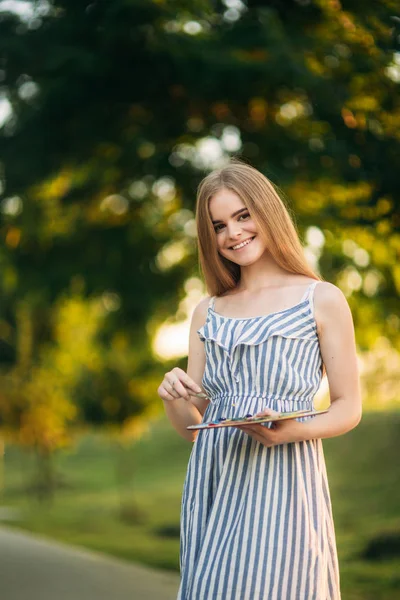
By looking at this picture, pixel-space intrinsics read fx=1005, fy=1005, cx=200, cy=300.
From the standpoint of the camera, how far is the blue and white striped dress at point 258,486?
2.35 m

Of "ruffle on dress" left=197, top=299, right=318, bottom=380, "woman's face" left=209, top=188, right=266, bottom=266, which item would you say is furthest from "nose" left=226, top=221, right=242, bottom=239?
"ruffle on dress" left=197, top=299, right=318, bottom=380

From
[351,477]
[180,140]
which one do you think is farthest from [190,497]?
[351,477]

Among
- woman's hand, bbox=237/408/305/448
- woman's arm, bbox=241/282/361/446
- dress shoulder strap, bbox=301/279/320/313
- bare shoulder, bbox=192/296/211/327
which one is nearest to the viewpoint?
woman's hand, bbox=237/408/305/448

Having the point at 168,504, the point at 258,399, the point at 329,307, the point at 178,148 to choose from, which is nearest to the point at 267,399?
the point at 258,399

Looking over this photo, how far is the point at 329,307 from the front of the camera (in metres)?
2.54

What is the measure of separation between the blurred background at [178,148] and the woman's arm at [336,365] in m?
2.44

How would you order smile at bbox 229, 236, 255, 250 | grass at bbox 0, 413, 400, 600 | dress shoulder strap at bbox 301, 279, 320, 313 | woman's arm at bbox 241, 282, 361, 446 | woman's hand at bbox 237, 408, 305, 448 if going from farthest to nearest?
grass at bbox 0, 413, 400, 600 < smile at bbox 229, 236, 255, 250 < dress shoulder strap at bbox 301, 279, 320, 313 < woman's arm at bbox 241, 282, 361, 446 < woman's hand at bbox 237, 408, 305, 448

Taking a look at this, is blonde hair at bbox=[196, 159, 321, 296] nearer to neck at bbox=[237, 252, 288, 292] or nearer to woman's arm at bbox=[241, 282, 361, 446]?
neck at bbox=[237, 252, 288, 292]

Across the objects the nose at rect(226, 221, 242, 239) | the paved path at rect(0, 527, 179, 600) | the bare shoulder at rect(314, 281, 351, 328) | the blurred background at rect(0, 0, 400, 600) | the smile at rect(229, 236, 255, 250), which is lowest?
the paved path at rect(0, 527, 179, 600)

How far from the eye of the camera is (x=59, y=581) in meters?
8.61

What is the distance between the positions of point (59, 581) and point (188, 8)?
191 inches

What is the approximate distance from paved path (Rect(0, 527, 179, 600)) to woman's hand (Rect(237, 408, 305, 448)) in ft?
18.2

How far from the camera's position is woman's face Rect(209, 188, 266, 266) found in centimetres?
265

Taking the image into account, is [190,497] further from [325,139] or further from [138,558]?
[138,558]
